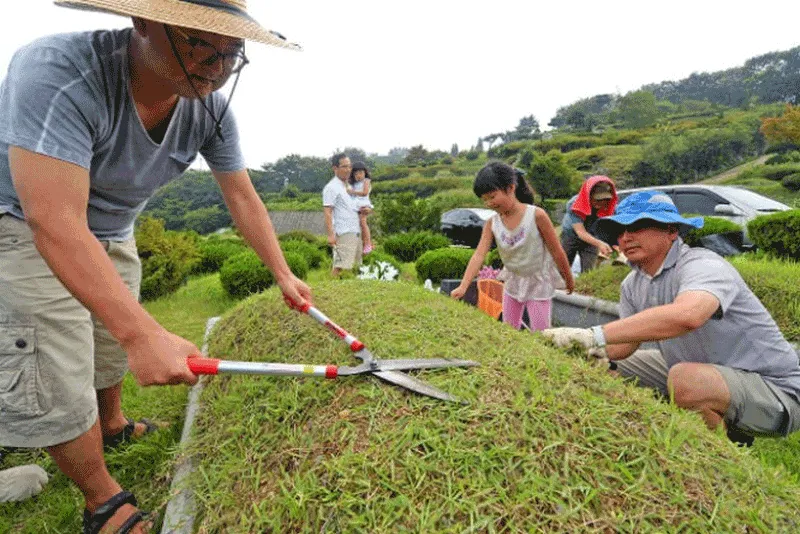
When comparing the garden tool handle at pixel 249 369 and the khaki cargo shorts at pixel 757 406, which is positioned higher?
the garden tool handle at pixel 249 369

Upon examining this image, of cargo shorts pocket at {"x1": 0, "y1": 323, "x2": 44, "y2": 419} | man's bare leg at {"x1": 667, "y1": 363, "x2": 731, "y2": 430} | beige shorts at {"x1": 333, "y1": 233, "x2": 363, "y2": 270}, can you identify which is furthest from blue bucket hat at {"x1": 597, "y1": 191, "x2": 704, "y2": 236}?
beige shorts at {"x1": 333, "y1": 233, "x2": 363, "y2": 270}

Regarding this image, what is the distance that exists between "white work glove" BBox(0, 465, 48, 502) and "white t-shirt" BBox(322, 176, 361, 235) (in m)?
4.75

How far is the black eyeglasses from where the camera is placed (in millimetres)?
1494

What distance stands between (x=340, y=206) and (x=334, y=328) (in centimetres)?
495

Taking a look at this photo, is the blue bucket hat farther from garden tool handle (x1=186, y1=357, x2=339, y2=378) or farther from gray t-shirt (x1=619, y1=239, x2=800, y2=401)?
garden tool handle (x1=186, y1=357, x2=339, y2=378)

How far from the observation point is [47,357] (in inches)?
68.5

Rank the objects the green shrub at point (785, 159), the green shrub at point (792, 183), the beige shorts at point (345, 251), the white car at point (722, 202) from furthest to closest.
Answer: the green shrub at point (785, 159) → the green shrub at point (792, 183) → the white car at point (722, 202) → the beige shorts at point (345, 251)

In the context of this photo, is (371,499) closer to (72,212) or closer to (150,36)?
(72,212)

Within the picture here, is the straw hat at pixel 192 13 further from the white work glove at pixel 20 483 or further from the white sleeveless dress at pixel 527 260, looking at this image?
the white sleeveless dress at pixel 527 260

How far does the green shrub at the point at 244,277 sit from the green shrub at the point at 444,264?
2819 mm

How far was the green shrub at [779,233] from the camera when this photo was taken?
237 inches

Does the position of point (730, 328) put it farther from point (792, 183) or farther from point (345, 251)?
point (792, 183)

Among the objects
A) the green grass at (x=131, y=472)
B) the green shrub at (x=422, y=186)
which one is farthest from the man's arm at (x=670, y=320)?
the green shrub at (x=422, y=186)

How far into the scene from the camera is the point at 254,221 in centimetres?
241
